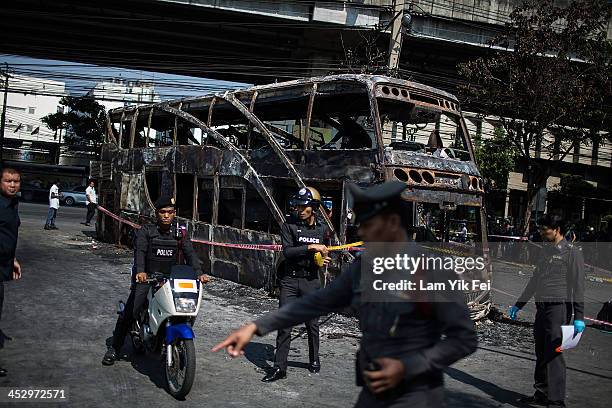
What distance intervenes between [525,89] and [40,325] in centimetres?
1715

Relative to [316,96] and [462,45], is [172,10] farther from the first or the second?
[316,96]

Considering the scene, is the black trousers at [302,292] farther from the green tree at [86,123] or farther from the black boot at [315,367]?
the green tree at [86,123]

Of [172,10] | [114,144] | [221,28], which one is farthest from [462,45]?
[114,144]

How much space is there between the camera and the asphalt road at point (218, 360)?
5.03m

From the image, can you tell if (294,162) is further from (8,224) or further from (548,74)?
(548,74)

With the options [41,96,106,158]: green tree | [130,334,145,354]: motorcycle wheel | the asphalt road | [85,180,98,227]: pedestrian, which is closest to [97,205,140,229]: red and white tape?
[85,180,98,227]: pedestrian

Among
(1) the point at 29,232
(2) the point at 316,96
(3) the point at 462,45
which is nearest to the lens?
(2) the point at 316,96

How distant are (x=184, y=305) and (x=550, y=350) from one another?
3557 mm

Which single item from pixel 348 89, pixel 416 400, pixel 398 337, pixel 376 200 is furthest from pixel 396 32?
pixel 416 400

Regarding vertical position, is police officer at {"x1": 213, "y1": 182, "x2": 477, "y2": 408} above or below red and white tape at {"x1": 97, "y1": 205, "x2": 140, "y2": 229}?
above

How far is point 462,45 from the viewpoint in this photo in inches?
1050

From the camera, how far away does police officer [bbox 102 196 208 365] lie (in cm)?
557

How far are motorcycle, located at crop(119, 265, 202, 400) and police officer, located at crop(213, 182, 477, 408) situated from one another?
8.08 feet

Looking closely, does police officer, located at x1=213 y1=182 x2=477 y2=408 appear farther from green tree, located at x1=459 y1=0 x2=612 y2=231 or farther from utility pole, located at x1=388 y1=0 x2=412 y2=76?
green tree, located at x1=459 y1=0 x2=612 y2=231
